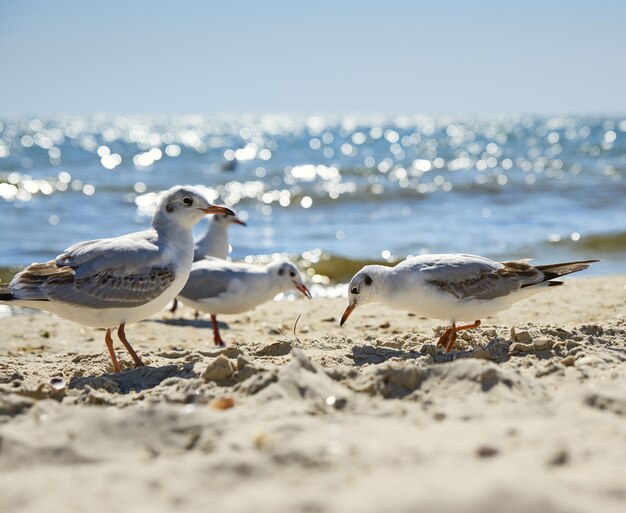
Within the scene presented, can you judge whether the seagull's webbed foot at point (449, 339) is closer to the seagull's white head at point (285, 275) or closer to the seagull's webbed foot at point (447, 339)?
the seagull's webbed foot at point (447, 339)

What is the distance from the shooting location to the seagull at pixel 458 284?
18.8 ft

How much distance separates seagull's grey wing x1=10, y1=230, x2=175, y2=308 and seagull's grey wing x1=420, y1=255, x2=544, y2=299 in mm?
1792

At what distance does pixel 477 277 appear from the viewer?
582 centimetres

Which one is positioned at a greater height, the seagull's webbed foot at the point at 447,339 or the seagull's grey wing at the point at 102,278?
the seagull's grey wing at the point at 102,278

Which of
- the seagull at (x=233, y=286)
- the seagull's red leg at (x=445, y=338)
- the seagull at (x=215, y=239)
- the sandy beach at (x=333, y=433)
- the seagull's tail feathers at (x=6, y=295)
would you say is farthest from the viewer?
the seagull at (x=215, y=239)

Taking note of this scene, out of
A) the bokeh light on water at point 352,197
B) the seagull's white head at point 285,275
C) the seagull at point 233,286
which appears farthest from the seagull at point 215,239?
the bokeh light on water at point 352,197

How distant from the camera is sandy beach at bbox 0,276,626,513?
2674mm

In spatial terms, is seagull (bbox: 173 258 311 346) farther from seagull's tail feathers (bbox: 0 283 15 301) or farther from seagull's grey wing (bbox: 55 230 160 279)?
seagull's tail feathers (bbox: 0 283 15 301)

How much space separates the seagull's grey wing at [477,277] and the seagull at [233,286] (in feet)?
7.37

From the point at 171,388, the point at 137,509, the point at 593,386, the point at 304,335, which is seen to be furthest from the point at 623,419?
the point at 304,335

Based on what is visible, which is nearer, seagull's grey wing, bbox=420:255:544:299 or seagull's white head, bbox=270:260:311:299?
seagull's grey wing, bbox=420:255:544:299

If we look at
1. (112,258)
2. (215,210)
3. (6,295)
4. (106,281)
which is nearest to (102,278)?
(106,281)

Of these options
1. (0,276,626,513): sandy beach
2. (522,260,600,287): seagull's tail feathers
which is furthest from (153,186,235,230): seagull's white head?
(522,260,600,287): seagull's tail feathers

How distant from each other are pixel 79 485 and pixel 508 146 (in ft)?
130
